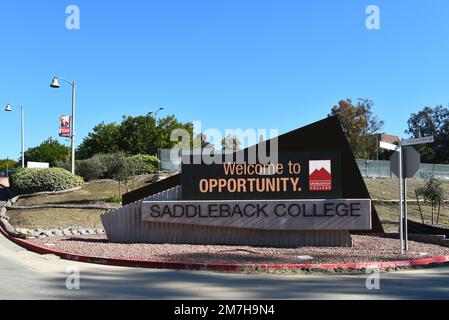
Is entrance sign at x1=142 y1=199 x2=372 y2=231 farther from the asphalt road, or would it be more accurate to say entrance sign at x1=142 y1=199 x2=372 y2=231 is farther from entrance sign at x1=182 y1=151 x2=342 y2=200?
the asphalt road

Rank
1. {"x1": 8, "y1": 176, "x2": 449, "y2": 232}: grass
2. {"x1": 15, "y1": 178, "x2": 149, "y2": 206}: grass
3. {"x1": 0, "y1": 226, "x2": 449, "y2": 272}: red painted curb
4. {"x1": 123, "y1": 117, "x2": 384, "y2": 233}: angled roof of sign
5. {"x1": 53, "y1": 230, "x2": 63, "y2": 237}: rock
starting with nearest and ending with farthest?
{"x1": 0, "y1": 226, "x2": 449, "y2": 272}: red painted curb < {"x1": 123, "y1": 117, "x2": 384, "y2": 233}: angled roof of sign < {"x1": 53, "y1": 230, "x2": 63, "y2": 237}: rock < {"x1": 8, "y1": 176, "x2": 449, "y2": 232}: grass < {"x1": 15, "y1": 178, "x2": 149, "y2": 206}: grass

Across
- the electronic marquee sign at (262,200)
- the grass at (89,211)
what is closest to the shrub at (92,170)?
the grass at (89,211)

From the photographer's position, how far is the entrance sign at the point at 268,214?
46.4 ft

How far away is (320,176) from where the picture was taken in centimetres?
1466

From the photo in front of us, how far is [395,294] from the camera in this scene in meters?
8.51

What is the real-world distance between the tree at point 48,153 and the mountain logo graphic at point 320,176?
209ft

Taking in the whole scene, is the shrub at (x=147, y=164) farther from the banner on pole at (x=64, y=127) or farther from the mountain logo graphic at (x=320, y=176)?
the mountain logo graphic at (x=320, y=176)

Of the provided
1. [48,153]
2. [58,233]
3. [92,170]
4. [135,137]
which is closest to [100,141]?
[135,137]

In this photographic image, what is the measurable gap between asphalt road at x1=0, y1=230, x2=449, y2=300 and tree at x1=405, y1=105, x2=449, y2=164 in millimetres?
74047

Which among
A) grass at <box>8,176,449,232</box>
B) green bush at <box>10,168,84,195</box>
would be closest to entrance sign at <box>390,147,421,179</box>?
grass at <box>8,176,449,232</box>

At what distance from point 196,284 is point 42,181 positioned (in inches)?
963

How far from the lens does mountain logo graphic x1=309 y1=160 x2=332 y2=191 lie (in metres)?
14.6
